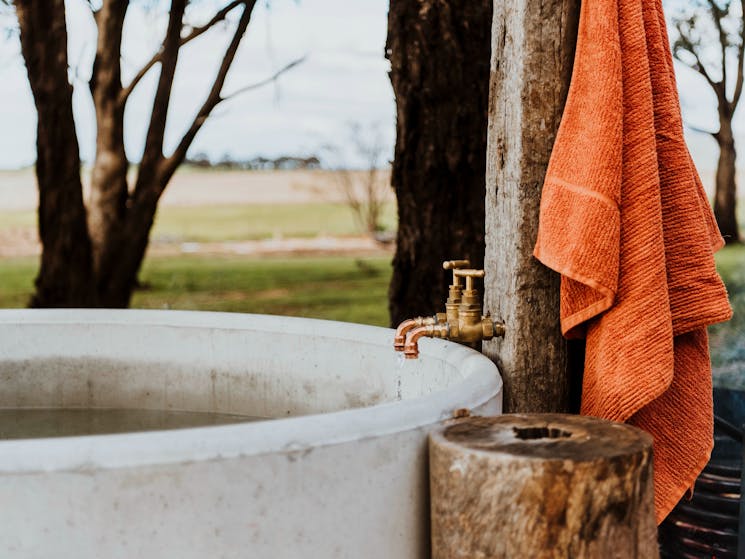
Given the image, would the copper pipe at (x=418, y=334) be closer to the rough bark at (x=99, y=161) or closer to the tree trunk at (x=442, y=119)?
the tree trunk at (x=442, y=119)

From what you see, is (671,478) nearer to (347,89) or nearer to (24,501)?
(24,501)

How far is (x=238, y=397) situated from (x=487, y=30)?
1.27m

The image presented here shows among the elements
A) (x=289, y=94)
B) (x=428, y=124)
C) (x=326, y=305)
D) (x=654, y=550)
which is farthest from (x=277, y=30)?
(x=654, y=550)

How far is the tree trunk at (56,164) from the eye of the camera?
3.88 meters

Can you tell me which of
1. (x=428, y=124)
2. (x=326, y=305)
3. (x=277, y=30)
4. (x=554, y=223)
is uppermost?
(x=277, y=30)

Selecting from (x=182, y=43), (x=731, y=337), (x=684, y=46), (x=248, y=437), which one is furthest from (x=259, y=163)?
(x=248, y=437)

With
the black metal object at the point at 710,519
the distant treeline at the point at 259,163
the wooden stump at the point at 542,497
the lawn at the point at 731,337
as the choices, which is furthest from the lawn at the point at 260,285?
the wooden stump at the point at 542,497

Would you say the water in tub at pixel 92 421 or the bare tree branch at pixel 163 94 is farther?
the bare tree branch at pixel 163 94

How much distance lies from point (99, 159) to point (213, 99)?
555 mm

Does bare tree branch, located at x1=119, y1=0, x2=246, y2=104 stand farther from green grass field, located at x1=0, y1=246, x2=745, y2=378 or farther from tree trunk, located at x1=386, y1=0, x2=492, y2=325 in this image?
green grass field, located at x1=0, y1=246, x2=745, y2=378

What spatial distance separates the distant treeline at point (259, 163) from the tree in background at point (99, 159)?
3.53 meters

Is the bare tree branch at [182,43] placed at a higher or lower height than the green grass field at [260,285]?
higher

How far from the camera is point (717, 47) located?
13.1 ft

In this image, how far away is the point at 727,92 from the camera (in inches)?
159
